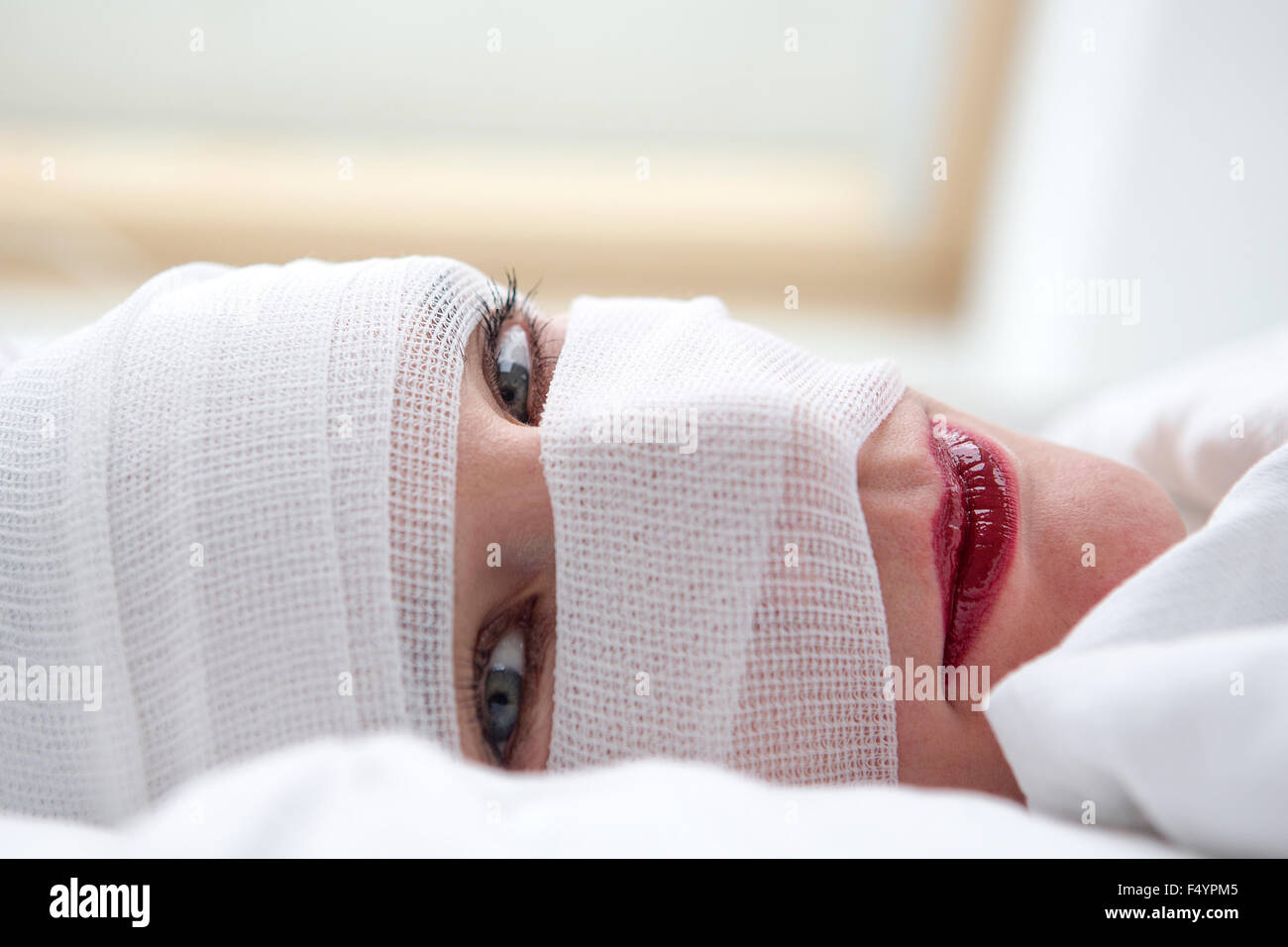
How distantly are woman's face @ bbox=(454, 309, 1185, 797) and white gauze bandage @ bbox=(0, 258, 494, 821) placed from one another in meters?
0.02

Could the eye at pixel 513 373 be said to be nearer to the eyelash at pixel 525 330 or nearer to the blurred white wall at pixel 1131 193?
the eyelash at pixel 525 330

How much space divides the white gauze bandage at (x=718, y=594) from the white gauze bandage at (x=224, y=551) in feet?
0.27

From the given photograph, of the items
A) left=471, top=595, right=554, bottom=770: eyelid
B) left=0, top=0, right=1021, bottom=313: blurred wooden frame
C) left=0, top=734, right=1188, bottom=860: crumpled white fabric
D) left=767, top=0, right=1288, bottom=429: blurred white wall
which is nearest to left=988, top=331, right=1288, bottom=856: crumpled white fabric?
left=0, top=734, right=1188, bottom=860: crumpled white fabric

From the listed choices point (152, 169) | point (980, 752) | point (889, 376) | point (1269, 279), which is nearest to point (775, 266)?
point (1269, 279)

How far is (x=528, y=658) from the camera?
2.06 feet

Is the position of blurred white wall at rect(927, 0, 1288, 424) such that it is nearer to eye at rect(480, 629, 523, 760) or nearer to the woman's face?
the woman's face

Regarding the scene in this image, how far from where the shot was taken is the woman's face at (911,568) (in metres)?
0.61

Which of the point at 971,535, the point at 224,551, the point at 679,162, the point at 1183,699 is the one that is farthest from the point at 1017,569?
the point at 679,162

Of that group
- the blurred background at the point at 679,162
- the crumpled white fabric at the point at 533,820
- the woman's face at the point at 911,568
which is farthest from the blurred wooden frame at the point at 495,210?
the crumpled white fabric at the point at 533,820

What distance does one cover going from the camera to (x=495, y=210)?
78.3 inches

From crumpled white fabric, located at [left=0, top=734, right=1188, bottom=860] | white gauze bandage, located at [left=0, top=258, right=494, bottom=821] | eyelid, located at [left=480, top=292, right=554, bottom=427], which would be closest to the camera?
crumpled white fabric, located at [left=0, top=734, right=1188, bottom=860]

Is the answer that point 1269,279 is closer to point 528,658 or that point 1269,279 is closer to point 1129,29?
point 1129,29

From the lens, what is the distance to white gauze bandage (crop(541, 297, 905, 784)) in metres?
0.60

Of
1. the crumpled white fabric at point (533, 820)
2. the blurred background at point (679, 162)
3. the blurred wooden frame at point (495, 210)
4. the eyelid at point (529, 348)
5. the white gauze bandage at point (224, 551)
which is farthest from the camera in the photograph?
the blurred wooden frame at point (495, 210)
